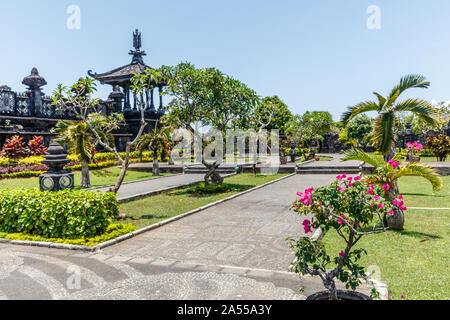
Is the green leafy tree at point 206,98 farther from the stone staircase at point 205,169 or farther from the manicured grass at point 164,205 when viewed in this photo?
the stone staircase at point 205,169

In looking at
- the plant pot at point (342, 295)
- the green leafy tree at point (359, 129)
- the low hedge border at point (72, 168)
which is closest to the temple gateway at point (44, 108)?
the low hedge border at point (72, 168)

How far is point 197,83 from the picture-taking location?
15.1 meters

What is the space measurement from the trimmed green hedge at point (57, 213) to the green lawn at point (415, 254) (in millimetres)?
5319

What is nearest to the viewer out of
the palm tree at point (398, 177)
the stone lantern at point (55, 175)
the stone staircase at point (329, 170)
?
the palm tree at point (398, 177)

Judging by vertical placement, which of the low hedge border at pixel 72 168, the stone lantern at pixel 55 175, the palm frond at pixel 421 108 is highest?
the palm frond at pixel 421 108

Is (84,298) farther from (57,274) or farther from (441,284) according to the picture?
(441,284)

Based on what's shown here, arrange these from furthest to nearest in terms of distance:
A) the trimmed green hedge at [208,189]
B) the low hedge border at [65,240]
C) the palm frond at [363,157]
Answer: the trimmed green hedge at [208,189] < the palm frond at [363,157] < the low hedge border at [65,240]

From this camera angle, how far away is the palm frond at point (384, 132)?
9.40 m

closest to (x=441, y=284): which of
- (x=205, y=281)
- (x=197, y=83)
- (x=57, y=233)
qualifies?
(x=205, y=281)

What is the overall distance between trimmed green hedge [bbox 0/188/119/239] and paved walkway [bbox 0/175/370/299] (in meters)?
0.65

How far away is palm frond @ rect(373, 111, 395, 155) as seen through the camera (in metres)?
9.40

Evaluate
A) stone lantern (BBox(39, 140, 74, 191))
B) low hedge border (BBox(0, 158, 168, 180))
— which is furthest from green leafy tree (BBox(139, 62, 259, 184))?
low hedge border (BBox(0, 158, 168, 180))

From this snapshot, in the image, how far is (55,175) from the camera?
10.6 meters
